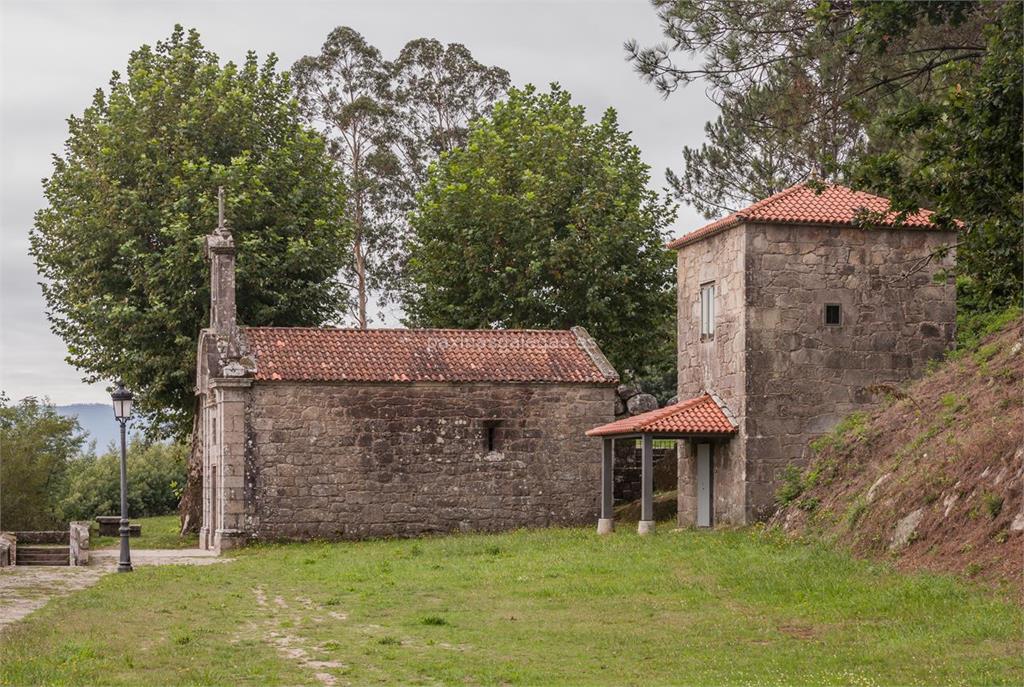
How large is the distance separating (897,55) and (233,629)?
40.4 feet

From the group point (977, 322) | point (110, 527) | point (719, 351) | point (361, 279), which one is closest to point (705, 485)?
point (719, 351)

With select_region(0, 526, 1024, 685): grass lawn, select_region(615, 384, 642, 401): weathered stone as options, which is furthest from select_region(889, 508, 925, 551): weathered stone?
select_region(615, 384, 642, 401): weathered stone

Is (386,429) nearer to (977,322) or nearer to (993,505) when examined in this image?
(977,322)

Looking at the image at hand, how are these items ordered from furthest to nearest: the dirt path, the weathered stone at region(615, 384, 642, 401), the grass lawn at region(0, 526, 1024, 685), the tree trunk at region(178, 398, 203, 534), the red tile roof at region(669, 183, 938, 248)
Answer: the tree trunk at region(178, 398, 203, 534) → the weathered stone at region(615, 384, 642, 401) → the red tile roof at region(669, 183, 938, 248) → the dirt path → the grass lawn at region(0, 526, 1024, 685)

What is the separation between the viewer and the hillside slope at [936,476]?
1733cm

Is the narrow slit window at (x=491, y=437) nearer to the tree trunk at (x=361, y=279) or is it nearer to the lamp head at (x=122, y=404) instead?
the lamp head at (x=122, y=404)

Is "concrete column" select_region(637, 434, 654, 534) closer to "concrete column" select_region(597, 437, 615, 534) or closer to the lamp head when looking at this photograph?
"concrete column" select_region(597, 437, 615, 534)

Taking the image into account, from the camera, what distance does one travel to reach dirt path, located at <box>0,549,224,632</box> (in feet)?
61.2

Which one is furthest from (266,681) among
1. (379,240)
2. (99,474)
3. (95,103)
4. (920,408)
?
(379,240)

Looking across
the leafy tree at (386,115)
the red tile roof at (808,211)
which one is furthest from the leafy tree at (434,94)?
the red tile roof at (808,211)

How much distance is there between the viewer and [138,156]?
121 feet

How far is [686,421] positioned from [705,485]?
179 cm

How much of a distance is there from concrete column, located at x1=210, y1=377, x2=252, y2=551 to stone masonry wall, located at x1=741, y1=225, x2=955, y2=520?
10.7 m

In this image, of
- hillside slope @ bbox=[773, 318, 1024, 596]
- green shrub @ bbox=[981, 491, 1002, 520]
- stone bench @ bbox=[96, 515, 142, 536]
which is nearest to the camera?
hillside slope @ bbox=[773, 318, 1024, 596]
